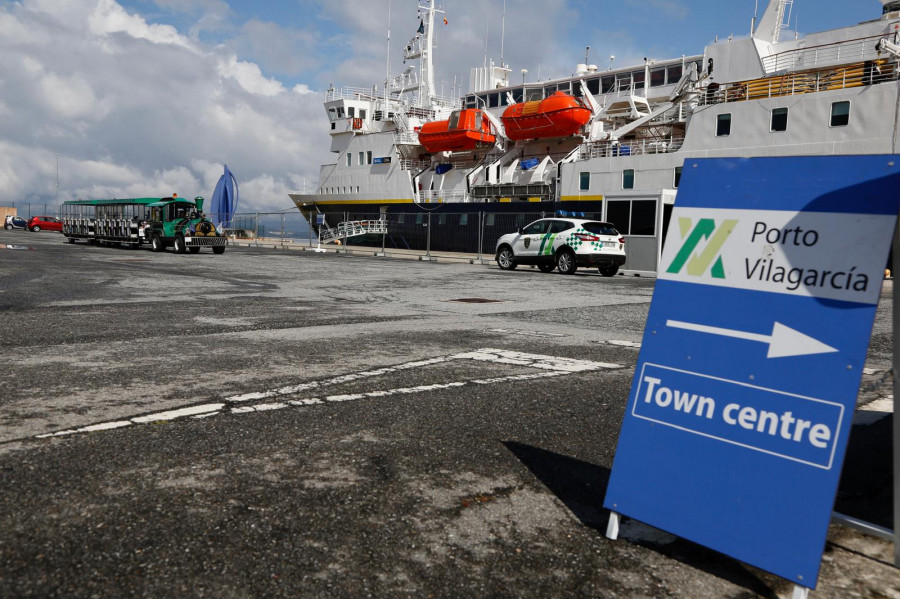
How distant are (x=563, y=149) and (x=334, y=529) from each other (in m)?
33.9

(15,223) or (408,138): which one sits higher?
(408,138)

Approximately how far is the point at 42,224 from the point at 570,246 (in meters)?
54.1

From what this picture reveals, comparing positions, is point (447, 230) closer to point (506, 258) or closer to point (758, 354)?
point (506, 258)

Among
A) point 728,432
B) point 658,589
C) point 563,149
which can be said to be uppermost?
point 563,149

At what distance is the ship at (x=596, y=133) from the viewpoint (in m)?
22.8

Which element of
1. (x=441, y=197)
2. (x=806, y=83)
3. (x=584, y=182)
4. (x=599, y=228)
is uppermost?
(x=806, y=83)

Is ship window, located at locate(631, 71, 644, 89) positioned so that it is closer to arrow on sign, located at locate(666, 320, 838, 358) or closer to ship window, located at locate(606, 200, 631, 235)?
ship window, located at locate(606, 200, 631, 235)

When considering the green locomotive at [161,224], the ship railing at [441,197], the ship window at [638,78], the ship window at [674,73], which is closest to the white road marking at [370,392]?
the green locomotive at [161,224]

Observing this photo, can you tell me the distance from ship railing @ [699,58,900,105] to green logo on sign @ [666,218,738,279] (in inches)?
931

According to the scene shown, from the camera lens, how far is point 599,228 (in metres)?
20.6

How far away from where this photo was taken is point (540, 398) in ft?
17.0

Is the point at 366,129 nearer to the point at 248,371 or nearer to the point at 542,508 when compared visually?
the point at 248,371

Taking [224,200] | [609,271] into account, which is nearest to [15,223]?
[224,200]

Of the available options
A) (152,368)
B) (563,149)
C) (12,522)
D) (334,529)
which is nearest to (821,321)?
(334,529)
